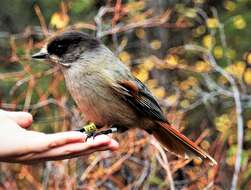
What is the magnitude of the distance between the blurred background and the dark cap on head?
43.4 inches

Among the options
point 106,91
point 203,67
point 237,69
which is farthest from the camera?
point 203,67

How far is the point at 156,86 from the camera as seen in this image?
8.20 m

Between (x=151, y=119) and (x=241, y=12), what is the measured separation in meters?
3.75

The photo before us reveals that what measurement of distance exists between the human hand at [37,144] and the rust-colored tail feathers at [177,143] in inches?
58.9

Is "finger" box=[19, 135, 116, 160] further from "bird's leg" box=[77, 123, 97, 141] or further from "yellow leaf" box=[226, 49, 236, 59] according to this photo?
"yellow leaf" box=[226, 49, 236, 59]

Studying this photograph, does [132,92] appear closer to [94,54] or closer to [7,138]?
[94,54]

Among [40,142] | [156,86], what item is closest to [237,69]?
[156,86]

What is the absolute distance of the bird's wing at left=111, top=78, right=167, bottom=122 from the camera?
190 inches

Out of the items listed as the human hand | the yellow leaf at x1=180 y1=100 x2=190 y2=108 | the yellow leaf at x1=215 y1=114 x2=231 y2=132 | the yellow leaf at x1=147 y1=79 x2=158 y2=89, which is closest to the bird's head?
the human hand

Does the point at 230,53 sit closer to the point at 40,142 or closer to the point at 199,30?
the point at 199,30

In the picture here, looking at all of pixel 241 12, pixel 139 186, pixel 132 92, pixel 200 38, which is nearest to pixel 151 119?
pixel 132 92

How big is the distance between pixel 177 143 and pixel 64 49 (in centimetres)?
106

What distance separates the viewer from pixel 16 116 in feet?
12.2

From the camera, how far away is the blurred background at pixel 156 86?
241 inches
